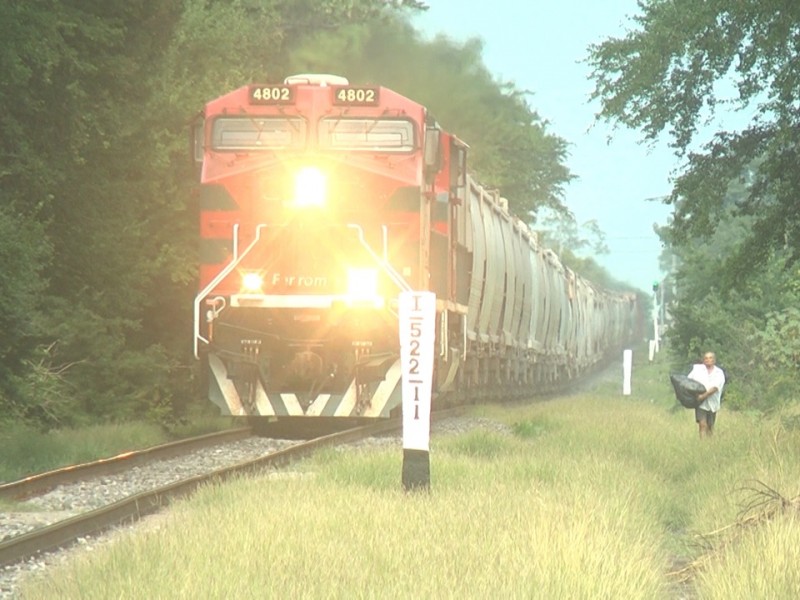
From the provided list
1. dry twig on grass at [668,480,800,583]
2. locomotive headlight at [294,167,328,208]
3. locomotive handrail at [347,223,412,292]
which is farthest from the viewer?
locomotive headlight at [294,167,328,208]

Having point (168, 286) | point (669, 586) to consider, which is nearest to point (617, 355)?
point (168, 286)

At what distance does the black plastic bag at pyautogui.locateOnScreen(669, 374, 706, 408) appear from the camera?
16.8m

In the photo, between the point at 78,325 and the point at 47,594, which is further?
the point at 78,325

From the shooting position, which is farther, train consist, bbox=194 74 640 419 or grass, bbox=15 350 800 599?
train consist, bbox=194 74 640 419

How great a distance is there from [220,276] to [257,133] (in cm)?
193

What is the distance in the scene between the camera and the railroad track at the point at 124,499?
869 centimetres

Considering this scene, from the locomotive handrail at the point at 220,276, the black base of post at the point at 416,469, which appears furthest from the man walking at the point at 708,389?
the black base of post at the point at 416,469

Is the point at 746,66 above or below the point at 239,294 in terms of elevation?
above

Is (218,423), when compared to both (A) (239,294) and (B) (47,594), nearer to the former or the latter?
(A) (239,294)

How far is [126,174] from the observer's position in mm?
18656

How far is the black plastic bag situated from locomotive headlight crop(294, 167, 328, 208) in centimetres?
489

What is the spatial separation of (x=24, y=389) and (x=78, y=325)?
409 centimetres

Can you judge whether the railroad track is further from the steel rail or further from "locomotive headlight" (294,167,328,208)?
"locomotive headlight" (294,167,328,208)

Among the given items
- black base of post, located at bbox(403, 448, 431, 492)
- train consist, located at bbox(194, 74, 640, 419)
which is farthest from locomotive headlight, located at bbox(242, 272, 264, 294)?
black base of post, located at bbox(403, 448, 431, 492)
